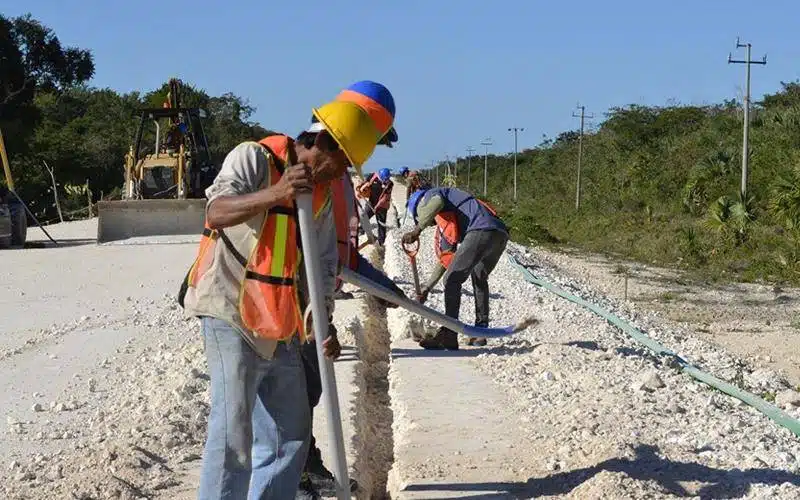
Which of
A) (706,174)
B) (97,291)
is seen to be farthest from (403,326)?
(706,174)

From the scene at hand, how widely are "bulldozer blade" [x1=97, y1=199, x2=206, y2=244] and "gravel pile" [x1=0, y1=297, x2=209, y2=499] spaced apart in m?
16.0

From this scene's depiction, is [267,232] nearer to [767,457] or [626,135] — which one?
[767,457]

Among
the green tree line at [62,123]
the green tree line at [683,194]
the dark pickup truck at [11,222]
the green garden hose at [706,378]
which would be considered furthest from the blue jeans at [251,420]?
the green tree line at [62,123]

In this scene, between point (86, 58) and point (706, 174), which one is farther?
point (86, 58)

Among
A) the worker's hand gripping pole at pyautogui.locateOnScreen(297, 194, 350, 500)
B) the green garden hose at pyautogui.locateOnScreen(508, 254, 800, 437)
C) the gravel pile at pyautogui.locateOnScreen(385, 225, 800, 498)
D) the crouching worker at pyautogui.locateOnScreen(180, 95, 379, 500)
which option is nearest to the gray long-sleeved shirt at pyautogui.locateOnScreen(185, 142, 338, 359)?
the crouching worker at pyautogui.locateOnScreen(180, 95, 379, 500)

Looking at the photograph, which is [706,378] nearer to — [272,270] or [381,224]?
[272,270]

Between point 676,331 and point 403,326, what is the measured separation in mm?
5288

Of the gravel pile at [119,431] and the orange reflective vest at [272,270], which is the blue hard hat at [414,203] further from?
the orange reflective vest at [272,270]

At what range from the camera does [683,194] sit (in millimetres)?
38844

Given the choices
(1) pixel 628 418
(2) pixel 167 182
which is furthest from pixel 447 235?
(2) pixel 167 182

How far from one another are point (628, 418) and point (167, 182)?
2273cm

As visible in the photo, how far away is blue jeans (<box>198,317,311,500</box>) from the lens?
443cm

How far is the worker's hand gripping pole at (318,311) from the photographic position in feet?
14.2

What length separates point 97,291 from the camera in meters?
16.6
